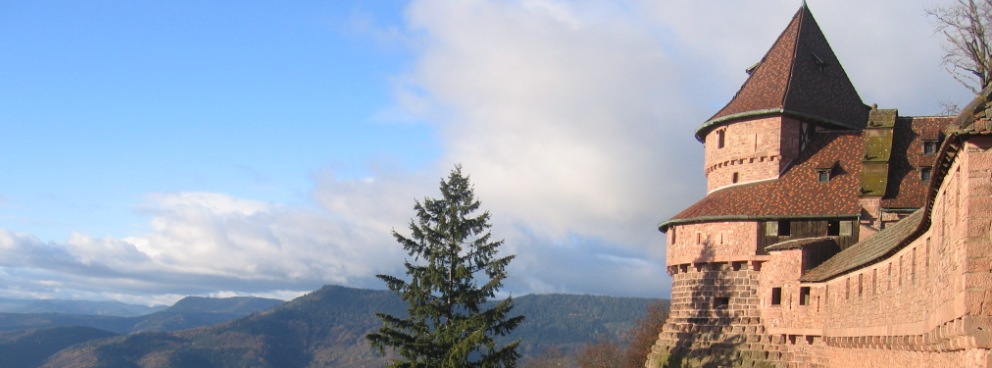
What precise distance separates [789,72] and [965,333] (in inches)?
1009

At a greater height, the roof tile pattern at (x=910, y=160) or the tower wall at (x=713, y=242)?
the roof tile pattern at (x=910, y=160)

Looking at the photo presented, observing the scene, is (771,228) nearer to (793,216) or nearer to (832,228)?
(793,216)

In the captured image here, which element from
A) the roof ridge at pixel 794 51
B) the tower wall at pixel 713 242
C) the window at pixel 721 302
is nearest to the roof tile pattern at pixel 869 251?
the tower wall at pixel 713 242

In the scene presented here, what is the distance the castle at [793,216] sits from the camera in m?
29.2

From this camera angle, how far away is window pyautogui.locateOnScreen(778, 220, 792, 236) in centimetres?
3372

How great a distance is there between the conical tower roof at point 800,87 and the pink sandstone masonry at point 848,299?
4.74 metres

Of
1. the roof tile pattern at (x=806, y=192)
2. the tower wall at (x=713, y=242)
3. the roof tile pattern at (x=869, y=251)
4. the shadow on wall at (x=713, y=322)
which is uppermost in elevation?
the roof tile pattern at (x=806, y=192)

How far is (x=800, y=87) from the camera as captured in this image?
120ft

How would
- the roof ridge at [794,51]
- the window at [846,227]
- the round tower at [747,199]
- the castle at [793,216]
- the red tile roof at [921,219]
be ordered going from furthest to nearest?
the roof ridge at [794,51] < the round tower at [747,199] < the window at [846,227] < the castle at [793,216] < the red tile roof at [921,219]

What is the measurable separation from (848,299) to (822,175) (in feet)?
33.9

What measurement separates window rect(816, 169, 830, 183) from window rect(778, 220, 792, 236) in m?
2.10

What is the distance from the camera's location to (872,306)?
21516 millimetres

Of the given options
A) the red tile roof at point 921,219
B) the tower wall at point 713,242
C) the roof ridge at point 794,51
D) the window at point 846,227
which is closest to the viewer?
the red tile roof at point 921,219

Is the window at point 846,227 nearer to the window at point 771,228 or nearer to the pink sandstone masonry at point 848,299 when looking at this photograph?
the window at point 771,228
